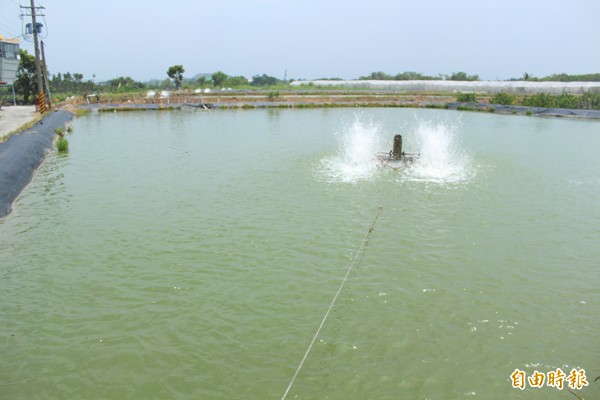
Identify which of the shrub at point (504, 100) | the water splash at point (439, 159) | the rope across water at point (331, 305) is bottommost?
the rope across water at point (331, 305)

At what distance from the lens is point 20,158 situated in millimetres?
15984

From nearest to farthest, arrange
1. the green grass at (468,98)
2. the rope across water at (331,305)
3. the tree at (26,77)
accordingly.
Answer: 1. the rope across water at (331,305)
2. the tree at (26,77)
3. the green grass at (468,98)

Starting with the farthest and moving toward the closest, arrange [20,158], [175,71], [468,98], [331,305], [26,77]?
[175,71]
[468,98]
[26,77]
[20,158]
[331,305]

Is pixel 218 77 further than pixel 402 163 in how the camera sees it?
Yes

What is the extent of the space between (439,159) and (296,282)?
13339mm

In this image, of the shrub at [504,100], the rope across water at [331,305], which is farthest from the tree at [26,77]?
the shrub at [504,100]

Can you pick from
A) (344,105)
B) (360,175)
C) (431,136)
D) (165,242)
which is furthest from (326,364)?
(344,105)

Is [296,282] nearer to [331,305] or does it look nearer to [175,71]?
[331,305]

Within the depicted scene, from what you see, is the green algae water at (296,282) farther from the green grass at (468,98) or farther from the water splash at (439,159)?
the green grass at (468,98)

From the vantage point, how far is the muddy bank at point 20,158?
1290 cm

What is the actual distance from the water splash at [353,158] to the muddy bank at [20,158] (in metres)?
10.5

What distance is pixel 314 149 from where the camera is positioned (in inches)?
851

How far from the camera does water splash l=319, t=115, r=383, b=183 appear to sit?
16156mm

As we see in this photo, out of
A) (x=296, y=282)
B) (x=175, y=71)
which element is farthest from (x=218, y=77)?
(x=296, y=282)
